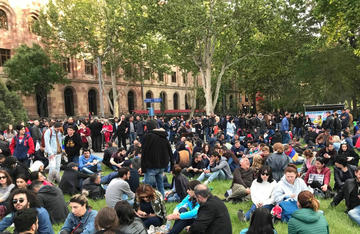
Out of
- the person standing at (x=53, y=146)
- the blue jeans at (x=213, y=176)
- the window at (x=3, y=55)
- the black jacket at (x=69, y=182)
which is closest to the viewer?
the black jacket at (x=69, y=182)

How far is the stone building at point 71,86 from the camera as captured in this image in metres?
28.8

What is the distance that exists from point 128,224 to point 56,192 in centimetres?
246

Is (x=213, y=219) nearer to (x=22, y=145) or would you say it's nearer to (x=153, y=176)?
(x=153, y=176)

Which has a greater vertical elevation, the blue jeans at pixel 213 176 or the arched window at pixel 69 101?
the arched window at pixel 69 101

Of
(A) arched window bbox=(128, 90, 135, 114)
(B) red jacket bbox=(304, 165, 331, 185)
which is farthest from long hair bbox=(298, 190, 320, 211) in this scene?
(A) arched window bbox=(128, 90, 135, 114)

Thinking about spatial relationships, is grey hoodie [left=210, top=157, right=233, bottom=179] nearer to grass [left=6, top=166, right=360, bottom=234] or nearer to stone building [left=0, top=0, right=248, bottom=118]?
grass [left=6, top=166, right=360, bottom=234]

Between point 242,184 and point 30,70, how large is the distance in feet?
84.3

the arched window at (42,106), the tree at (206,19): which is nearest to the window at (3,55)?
the arched window at (42,106)

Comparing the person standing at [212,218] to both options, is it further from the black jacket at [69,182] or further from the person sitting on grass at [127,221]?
the black jacket at [69,182]

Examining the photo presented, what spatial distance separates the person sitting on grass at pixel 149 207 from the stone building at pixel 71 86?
2853 centimetres

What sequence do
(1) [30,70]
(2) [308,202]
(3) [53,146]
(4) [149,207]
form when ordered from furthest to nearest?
(1) [30,70] → (3) [53,146] → (4) [149,207] → (2) [308,202]

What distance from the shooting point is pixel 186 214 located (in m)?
4.85

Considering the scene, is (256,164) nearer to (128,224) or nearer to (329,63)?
(128,224)

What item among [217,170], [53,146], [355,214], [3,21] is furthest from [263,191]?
[3,21]
